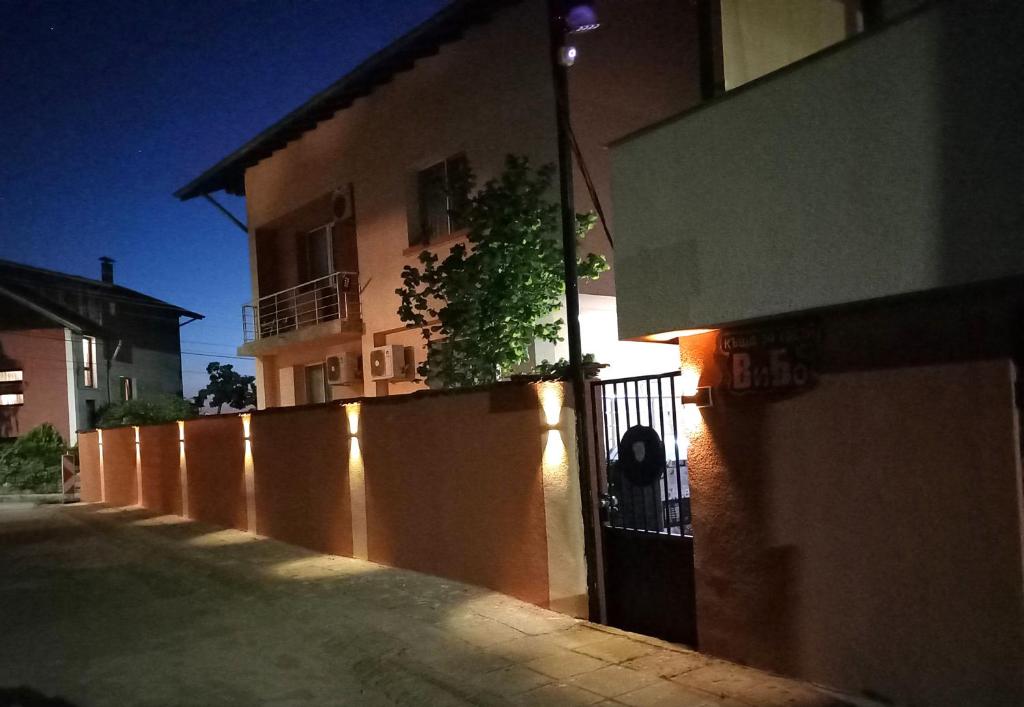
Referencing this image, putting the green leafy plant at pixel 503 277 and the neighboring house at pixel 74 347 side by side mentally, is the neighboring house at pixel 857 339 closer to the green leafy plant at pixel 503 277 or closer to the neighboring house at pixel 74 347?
the green leafy plant at pixel 503 277

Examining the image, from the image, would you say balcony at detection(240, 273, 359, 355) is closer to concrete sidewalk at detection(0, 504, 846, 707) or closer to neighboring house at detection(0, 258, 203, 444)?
concrete sidewalk at detection(0, 504, 846, 707)

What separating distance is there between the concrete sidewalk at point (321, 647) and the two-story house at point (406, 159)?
159 inches

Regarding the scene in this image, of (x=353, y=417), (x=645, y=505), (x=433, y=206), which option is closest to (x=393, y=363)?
(x=353, y=417)

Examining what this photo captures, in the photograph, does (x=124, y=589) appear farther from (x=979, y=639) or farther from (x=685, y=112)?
(x=979, y=639)

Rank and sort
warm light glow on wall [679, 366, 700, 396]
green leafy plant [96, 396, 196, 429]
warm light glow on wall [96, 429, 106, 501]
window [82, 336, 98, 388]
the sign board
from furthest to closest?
window [82, 336, 98, 388], green leafy plant [96, 396, 196, 429], warm light glow on wall [96, 429, 106, 501], warm light glow on wall [679, 366, 700, 396], the sign board

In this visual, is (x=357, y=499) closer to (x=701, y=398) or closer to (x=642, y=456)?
(x=642, y=456)

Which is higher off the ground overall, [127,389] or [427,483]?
[127,389]

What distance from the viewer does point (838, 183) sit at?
16.4ft

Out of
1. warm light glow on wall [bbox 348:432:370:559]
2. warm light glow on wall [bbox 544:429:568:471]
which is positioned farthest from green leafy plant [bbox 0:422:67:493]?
warm light glow on wall [bbox 544:429:568:471]

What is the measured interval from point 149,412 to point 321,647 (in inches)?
894

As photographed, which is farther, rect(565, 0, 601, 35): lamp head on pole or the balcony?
the balcony

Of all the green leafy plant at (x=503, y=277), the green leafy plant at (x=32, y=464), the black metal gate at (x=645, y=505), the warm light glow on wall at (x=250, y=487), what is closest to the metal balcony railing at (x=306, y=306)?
the warm light glow on wall at (x=250, y=487)

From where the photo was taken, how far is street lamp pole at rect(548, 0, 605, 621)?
736 cm

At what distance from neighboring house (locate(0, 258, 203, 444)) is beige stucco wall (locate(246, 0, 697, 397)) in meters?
21.3
